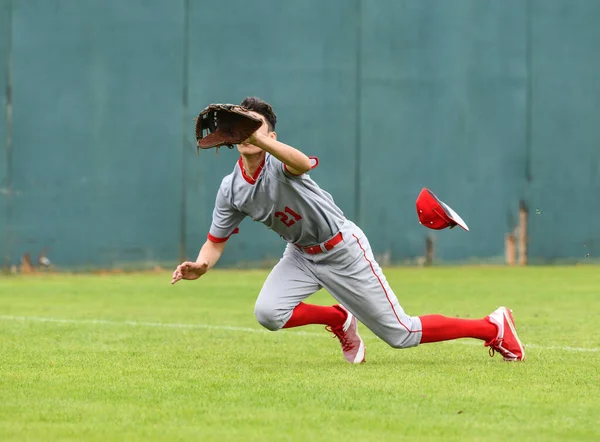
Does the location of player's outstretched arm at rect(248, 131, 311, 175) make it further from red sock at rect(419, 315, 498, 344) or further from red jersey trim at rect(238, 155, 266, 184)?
red sock at rect(419, 315, 498, 344)

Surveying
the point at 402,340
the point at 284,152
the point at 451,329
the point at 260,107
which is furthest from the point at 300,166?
the point at 451,329

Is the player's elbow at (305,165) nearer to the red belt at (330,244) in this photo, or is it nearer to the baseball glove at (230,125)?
the baseball glove at (230,125)

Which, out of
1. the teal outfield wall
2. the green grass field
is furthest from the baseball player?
the teal outfield wall

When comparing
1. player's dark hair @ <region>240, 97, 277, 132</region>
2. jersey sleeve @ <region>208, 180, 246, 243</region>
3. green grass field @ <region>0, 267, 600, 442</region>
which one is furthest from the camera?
jersey sleeve @ <region>208, 180, 246, 243</region>

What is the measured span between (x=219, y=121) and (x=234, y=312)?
17.5ft

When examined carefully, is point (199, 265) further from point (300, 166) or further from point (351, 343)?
point (351, 343)

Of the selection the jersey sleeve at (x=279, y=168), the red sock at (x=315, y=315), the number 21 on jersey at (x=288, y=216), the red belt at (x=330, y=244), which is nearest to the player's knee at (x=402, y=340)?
the red sock at (x=315, y=315)

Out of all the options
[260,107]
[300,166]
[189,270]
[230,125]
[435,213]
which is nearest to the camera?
[230,125]

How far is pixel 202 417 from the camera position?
5562mm

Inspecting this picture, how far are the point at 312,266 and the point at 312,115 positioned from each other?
34.5ft

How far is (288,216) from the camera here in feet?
24.5

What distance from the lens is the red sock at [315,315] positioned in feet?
25.6

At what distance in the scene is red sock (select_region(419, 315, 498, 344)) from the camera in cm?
762

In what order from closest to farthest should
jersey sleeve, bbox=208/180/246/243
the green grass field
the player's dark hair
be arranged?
the green grass field → the player's dark hair → jersey sleeve, bbox=208/180/246/243
